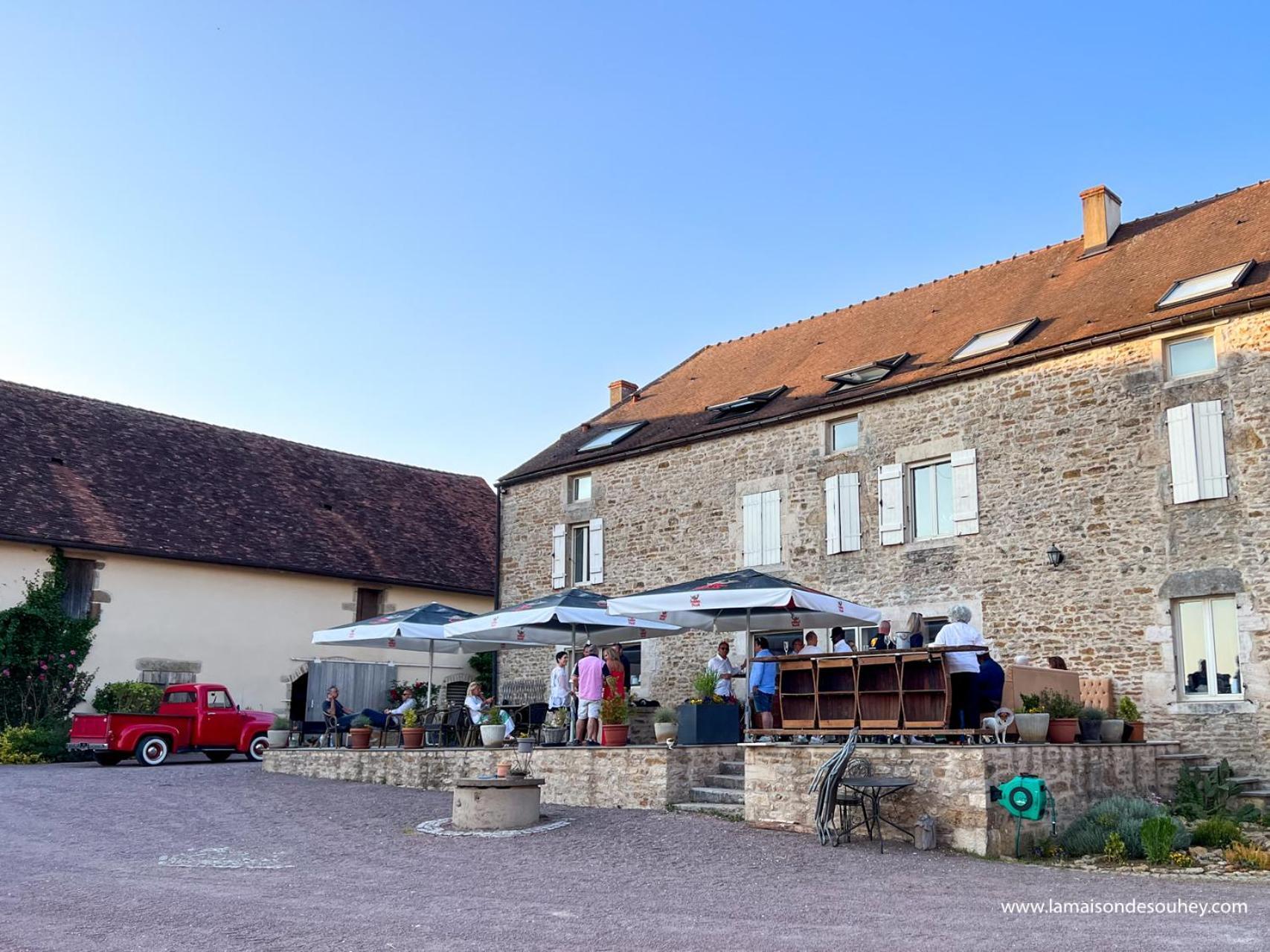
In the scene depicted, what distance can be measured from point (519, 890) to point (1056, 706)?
5613 millimetres

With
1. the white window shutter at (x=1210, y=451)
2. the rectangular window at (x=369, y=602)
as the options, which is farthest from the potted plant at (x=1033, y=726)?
the rectangular window at (x=369, y=602)

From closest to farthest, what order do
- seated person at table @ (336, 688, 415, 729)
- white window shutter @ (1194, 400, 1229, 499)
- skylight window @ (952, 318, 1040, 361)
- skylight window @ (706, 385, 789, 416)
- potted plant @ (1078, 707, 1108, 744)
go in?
potted plant @ (1078, 707, 1108, 744), white window shutter @ (1194, 400, 1229, 499), skylight window @ (952, 318, 1040, 361), seated person at table @ (336, 688, 415, 729), skylight window @ (706, 385, 789, 416)

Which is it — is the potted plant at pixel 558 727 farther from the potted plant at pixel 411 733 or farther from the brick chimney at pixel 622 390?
the brick chimney at pixel 622 390

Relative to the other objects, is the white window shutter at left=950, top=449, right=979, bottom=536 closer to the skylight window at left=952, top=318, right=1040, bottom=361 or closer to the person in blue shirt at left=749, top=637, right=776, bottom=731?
Answer: the skylight window at left=952, top=318, right=1040, bottom=361

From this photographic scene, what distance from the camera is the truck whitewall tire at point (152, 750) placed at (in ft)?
58.3

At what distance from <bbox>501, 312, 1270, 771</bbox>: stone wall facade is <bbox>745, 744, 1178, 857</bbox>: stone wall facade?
93.1 inches

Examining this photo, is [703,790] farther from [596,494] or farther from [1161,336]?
[596,494]

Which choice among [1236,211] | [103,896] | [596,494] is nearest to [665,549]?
[596,494]

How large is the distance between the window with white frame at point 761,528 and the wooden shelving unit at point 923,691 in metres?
6.93

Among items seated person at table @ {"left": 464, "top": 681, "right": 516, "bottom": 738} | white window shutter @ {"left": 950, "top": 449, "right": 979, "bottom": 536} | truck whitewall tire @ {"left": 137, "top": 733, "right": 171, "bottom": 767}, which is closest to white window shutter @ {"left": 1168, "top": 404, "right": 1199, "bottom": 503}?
white window shutter @ {"left": 950, "top": 449, "right": 979, "bottom": 536}

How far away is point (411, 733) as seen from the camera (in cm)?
1524

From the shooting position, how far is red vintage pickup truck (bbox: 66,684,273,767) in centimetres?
1744

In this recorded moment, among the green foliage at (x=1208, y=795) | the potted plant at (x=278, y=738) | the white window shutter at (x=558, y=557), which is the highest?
the white window shutter at (x=558, y=557)

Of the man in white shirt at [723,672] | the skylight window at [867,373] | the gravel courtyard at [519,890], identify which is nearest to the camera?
the gravel courtyard at [519,890]
